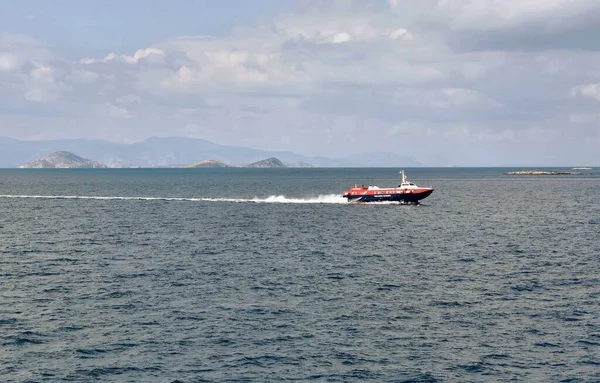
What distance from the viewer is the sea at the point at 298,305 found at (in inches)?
1598

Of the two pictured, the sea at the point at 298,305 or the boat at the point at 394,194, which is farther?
the boat at the point at 394,194

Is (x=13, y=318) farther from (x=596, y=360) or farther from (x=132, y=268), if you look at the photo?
(x=596, y=360)

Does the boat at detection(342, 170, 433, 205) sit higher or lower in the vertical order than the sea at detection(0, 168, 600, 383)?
higher

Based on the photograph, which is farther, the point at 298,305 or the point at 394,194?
the point at 394,194

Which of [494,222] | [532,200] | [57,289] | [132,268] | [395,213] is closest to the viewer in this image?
[57,289]

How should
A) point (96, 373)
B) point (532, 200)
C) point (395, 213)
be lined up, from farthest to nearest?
point (532, 200), point (395, 213), point (96, 373)

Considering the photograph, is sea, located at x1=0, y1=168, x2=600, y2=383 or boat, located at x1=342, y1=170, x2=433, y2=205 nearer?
sea, located at x1=0, y1=168, x2=600, y2=383

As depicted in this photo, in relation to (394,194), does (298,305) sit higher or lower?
lower

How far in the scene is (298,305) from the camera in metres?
54.9

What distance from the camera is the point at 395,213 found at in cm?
14162

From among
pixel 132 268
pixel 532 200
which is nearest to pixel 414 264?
pixel 132 268

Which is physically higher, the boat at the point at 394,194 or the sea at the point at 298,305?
the boat at the point at 394,194

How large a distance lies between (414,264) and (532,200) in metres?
125

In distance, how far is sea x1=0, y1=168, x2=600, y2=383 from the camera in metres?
40.6
